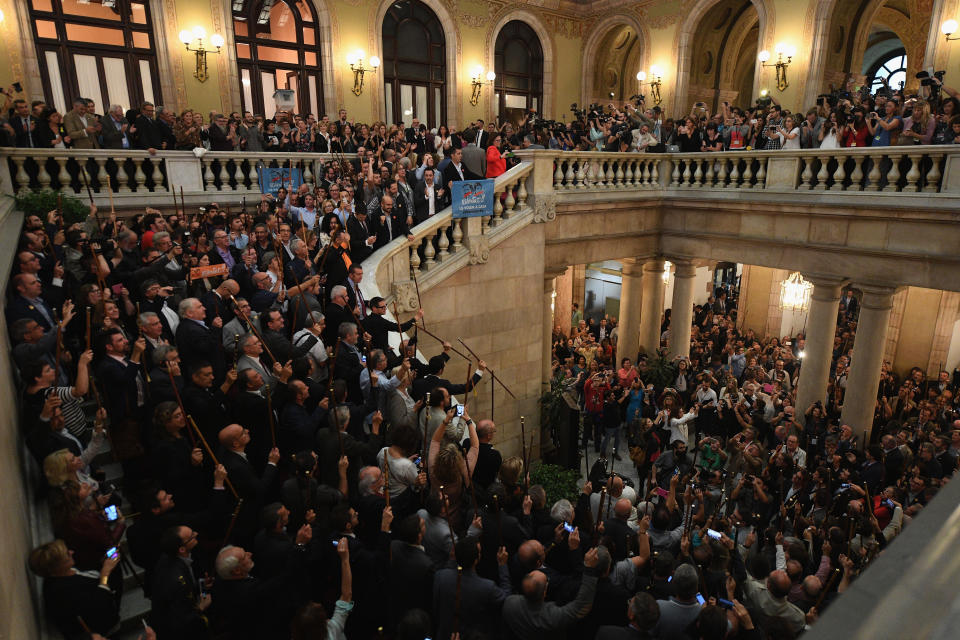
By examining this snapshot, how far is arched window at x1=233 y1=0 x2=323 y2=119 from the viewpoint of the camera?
1512 centimetres

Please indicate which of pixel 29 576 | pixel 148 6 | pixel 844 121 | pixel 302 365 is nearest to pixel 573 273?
pixel 844 121

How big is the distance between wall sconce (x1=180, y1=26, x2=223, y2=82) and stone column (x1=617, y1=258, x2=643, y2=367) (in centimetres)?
1107

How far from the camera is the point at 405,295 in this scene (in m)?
8.56

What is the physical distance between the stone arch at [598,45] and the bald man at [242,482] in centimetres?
1841

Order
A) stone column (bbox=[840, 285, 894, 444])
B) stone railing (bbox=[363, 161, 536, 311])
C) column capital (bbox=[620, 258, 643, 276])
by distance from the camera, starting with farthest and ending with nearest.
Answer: column capital (bbox=[620, 258, 643, 276]), stone column (bbox=[840, 285, 894, 444]), stone railing (bbox=[363, 161, 536, 311])

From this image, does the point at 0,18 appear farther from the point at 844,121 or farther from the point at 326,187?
the point at 844,121

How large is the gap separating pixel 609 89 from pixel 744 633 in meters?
20.6

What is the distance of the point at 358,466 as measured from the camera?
4.70 m

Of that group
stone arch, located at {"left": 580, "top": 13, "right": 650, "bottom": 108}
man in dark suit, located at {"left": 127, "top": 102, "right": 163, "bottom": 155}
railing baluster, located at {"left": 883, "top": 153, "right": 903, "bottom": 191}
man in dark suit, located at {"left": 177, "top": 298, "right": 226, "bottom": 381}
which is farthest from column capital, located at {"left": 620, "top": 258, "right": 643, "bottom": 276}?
man in dark suit, located at {"left": 177, "top": 298, "right": 226, "bottom": 381}

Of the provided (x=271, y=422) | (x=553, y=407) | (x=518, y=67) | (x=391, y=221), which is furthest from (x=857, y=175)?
(x=518, y=67)

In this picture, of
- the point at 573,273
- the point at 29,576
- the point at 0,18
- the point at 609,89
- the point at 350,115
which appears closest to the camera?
the point at 29,576

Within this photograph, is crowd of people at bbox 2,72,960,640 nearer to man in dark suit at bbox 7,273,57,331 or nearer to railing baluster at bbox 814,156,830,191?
man in dark suit at bbox 7,273,57,331

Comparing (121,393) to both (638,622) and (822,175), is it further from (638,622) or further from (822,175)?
(822,175)

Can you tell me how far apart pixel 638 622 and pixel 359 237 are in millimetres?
6103
